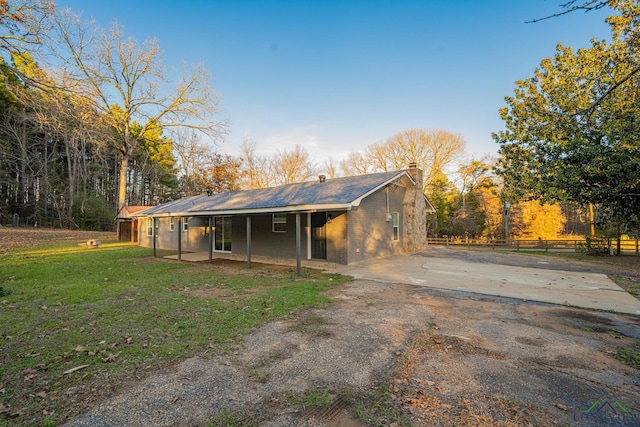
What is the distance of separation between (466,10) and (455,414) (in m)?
11.8

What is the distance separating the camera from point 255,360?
342 cm

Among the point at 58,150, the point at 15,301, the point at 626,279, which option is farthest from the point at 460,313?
the point at 58,150

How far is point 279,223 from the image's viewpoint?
44.1ft

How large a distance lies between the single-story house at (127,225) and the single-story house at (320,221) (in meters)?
4.66

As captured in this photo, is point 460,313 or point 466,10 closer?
point 460,313

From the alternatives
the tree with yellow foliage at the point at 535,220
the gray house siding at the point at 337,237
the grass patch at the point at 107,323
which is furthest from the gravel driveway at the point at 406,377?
the tree with yellow foliage at the point at 535,220

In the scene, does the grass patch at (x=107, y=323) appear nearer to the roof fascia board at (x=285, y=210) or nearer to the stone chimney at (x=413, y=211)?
the roof fascia board at (x=285, y=210)

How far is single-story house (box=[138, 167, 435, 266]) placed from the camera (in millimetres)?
10797

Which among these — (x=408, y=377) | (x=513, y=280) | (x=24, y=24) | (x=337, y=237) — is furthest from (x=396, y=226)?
(x=24, y=24)

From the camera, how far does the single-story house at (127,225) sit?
21062 millimetres

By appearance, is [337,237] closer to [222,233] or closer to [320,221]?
[320,221]

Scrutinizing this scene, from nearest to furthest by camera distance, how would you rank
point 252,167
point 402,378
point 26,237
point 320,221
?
1. point 402,378
2. point 320,221
3. point 26,237
4. point 252,167

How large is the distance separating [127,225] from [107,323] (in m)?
20.8

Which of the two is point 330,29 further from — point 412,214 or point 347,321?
point 347,321
